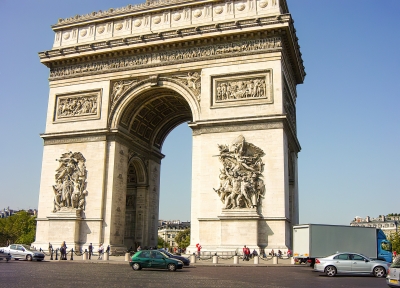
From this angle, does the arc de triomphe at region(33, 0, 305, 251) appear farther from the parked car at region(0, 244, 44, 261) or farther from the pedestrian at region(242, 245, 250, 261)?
the parked car at region(0, 244, 44, 261)

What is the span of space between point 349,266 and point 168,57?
58.3ft

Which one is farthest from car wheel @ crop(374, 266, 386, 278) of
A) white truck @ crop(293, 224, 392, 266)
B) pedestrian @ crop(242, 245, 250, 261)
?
pedestrian @ crop(242, 245, 250, 261)

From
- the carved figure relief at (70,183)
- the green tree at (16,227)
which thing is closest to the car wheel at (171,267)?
the carved figure relief at (70,183)

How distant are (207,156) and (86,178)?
853 centimetres

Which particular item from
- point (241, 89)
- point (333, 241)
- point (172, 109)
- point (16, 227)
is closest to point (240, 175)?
point (241, 89)

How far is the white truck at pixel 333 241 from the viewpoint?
2372 centimetres

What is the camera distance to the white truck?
23719mm

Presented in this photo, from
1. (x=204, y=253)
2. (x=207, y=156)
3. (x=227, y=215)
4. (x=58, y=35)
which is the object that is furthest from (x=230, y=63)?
(x=58, y=35)

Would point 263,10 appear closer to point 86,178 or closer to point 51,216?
point 86,178

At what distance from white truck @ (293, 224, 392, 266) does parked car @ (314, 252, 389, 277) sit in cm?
434

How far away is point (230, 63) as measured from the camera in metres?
28.6

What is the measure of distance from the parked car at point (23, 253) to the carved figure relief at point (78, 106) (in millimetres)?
9322

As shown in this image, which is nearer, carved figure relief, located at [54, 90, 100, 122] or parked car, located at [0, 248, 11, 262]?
parked car, located at [0, 248, 11, 262]

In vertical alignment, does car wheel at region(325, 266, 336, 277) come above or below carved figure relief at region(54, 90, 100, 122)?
below
